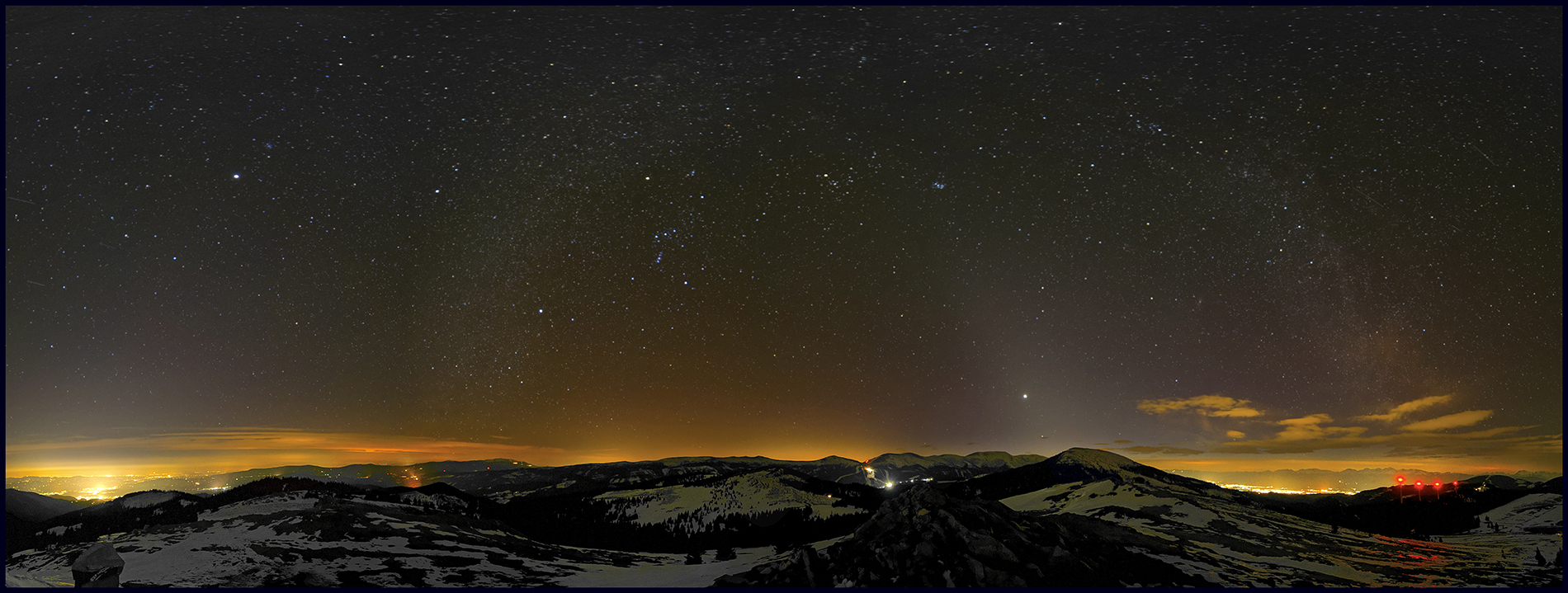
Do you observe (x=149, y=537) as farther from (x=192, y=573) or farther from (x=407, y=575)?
(x=407, y=575)

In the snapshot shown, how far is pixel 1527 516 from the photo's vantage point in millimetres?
158750

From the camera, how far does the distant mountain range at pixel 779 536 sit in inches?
1907

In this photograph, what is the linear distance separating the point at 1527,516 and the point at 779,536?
562ft

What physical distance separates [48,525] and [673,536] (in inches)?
3259

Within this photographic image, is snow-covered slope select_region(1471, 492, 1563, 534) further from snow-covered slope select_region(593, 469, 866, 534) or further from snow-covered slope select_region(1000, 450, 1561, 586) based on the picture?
snow-covered slope select_region(593, 469, 866, 534)

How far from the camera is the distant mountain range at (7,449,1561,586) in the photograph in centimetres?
4844

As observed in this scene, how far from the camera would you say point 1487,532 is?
13962 cm

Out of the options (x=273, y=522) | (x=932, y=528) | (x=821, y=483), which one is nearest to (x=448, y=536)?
(x=273, y=522)

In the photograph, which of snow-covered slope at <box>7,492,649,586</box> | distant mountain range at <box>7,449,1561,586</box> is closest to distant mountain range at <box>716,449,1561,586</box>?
distant mountain range at <box>7,449,1561,586</box>

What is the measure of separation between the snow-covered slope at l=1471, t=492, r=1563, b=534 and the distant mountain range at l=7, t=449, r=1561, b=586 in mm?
976

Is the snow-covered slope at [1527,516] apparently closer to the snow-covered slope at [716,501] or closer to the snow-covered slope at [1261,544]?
the snow-covered slope at [1261,544]

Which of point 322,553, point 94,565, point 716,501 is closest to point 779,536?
point 716,501

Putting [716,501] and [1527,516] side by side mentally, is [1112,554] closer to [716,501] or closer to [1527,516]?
[716,501]

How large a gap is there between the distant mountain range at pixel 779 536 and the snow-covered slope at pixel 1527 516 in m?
0.98
